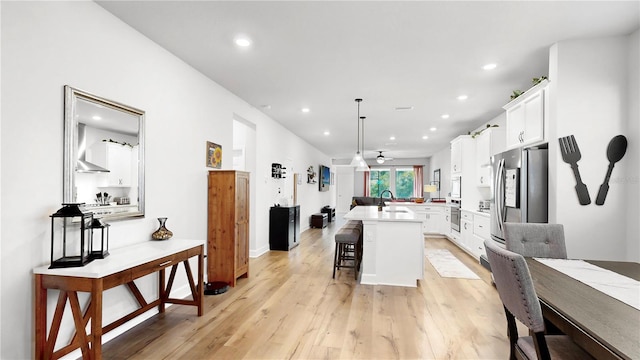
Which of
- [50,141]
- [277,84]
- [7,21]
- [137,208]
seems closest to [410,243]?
[277,84]

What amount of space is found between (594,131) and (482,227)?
2.56m

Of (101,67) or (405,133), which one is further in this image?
(405,133)

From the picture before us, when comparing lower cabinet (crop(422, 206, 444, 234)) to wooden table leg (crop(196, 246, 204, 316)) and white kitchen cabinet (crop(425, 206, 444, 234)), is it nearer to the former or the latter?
white kitchen cabinet (crop(425, 206, 444, 234))

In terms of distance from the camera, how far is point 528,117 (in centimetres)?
350

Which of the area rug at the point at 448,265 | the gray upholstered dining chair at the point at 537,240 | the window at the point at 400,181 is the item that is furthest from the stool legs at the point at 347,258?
the window at the point at 400,181

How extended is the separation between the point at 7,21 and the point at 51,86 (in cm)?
40

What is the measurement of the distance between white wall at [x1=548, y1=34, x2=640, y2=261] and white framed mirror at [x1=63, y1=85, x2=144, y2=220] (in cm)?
390

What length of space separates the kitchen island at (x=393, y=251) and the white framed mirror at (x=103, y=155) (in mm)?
2536

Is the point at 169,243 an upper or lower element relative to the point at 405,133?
lower

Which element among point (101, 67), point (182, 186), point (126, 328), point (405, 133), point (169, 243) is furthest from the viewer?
point (405, 133)

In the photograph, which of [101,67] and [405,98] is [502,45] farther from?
[101,67]

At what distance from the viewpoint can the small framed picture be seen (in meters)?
3.97

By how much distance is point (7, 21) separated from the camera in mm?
1817

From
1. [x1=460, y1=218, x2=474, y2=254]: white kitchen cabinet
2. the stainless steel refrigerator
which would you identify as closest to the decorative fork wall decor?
the stainless steel refrigerator
